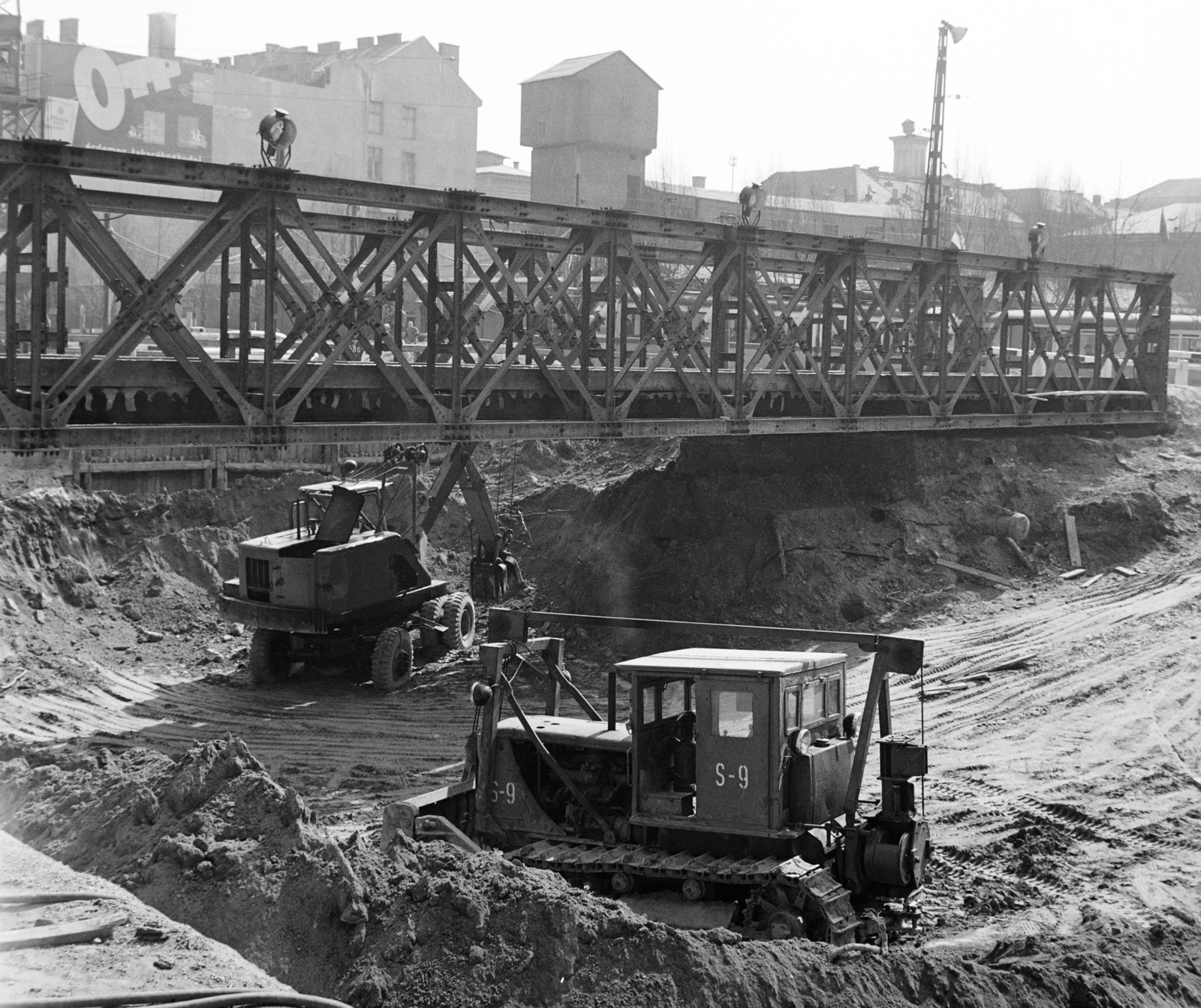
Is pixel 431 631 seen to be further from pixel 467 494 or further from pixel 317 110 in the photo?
pixel 317 110

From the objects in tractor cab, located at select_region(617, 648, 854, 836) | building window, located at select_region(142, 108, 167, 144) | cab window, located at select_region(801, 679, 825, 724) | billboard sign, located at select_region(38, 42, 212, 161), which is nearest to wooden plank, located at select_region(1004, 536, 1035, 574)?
tractor cab, located at select_region(617, 648, 854, 836)

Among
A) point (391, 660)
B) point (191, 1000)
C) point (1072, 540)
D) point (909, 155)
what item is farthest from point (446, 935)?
point (909, 155)

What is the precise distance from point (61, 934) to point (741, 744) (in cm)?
426

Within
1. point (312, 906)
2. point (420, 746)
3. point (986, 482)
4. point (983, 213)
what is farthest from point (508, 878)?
point (983, 213)

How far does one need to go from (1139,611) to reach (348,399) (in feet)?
37.3

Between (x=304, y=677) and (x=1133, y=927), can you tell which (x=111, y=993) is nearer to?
(x=1133, y=927)

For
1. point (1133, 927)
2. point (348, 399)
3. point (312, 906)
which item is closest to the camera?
point (312, 906)

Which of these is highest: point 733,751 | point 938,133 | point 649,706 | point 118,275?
point 938,133

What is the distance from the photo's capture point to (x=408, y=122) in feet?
208

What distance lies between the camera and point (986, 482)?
79.9 feet

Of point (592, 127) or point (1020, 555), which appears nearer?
point (1020, 555)

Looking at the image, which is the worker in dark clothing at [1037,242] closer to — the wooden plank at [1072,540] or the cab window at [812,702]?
the wooden plank at [1072,540]

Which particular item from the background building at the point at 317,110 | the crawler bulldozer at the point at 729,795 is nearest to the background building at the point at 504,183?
the background building at the point at 317,110

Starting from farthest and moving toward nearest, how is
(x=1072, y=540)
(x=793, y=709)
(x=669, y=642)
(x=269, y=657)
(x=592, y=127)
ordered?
(x=592, y=127) < (x=1072, y=540) < (x=669, y=642) < (x=269, y=657) < (x=793, y=709)
